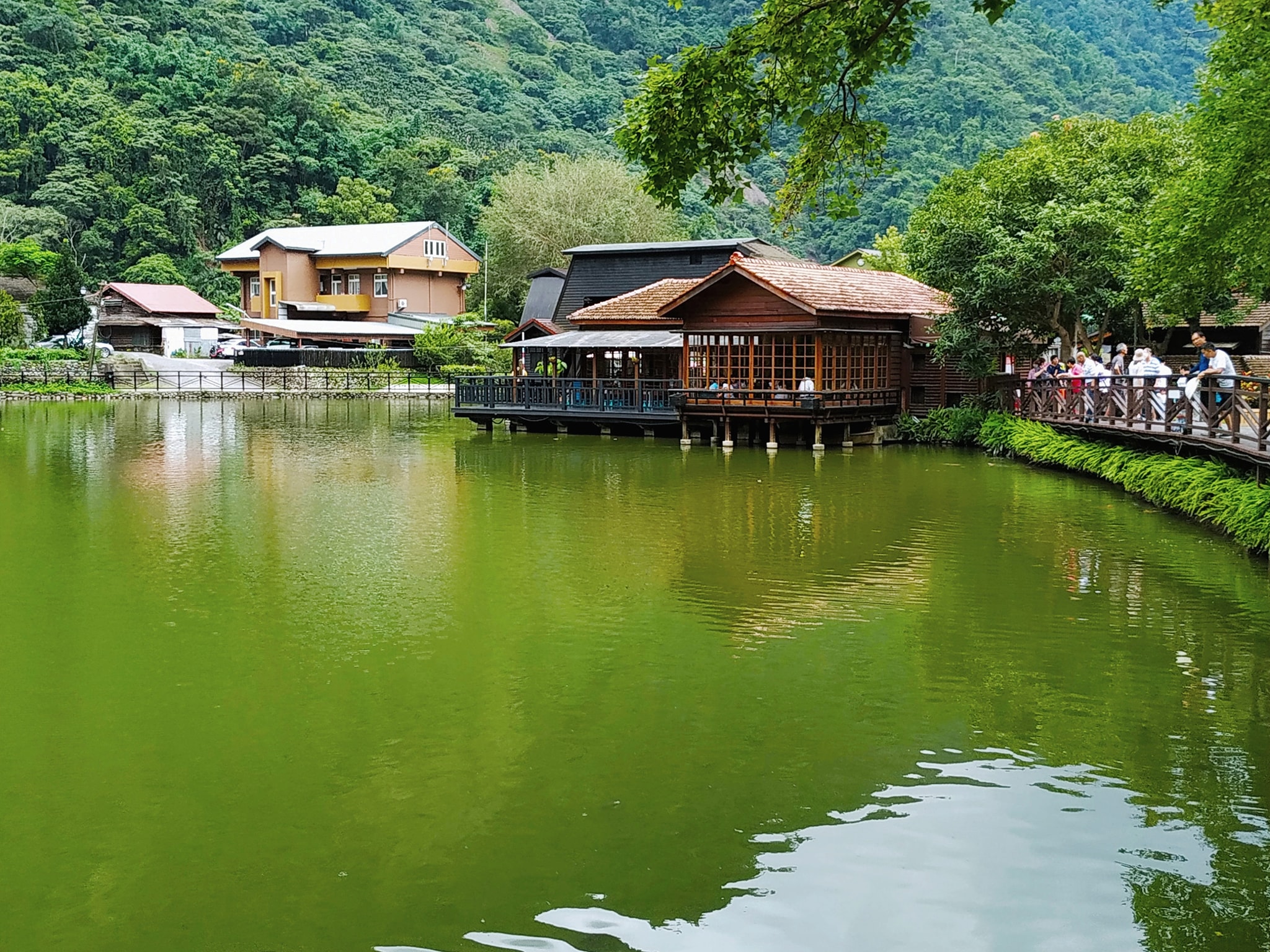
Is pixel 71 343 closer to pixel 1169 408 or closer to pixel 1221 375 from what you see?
pixel 1169 408

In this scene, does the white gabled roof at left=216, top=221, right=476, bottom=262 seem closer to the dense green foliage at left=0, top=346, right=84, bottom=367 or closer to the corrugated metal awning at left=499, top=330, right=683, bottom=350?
the dense green foliage at left=0, top=346, right=84, bottom=367

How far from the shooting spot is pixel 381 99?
344ft

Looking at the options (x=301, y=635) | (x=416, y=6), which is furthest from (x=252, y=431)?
(x=416, y=6)

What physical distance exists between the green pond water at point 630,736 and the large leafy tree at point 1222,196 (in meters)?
4.52

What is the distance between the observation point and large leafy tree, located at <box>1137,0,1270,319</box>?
56.5ft

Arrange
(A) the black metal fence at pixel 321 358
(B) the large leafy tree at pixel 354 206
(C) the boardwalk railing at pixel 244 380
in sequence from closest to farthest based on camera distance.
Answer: (C) the boardwalk railing at pixel 244 380 → (A) the black metal fence at pixel 321 358 → (B) the large leafy tree at pixel 354 206

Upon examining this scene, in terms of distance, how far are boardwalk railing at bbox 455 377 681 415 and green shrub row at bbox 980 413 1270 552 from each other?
8597 mm

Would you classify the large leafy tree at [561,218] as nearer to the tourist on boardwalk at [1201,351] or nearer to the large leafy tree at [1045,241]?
the large leafy tree at [1045,241]

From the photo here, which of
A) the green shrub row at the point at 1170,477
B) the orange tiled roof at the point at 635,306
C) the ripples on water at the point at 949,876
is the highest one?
the orange tiled roof at the point at 635,306

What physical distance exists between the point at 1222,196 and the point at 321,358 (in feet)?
159

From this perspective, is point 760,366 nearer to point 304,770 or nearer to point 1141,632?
point 1141,632

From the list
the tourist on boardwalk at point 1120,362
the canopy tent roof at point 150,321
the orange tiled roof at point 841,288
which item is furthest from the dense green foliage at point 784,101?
the canopy tent roof at point 150,321

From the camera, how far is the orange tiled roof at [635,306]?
112 feet

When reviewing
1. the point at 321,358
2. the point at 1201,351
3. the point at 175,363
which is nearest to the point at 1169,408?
the point at 1201,351
